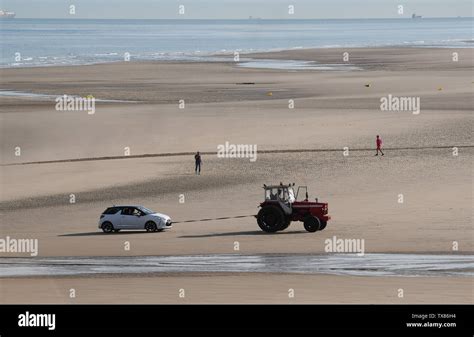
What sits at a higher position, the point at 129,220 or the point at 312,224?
the point at 129,220

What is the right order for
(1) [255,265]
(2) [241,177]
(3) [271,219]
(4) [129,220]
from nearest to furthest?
(1) [255,265], (3) [271,219], (4) [129,220], (2) [241,177]

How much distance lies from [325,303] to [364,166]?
2924 centimetres

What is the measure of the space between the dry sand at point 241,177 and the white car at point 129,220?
1.56 ft

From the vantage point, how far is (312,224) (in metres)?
42.8

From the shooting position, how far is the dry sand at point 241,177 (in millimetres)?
33469

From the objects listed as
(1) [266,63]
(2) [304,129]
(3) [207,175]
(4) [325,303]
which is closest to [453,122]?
(2) [304,129]

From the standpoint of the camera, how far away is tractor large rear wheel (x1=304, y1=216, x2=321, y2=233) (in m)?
42.7

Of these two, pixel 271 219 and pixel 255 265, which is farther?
pixel 271 219

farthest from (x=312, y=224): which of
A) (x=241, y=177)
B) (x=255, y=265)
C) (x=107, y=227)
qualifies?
(x=241, y=177)

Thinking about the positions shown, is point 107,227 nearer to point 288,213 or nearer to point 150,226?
point 150,226

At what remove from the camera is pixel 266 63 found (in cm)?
15050

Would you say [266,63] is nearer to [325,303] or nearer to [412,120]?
[412,120]

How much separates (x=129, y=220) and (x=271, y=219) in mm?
5510

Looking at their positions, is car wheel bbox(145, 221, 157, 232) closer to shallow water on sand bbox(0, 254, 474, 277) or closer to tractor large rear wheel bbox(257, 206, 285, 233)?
tractor large rear wheel bbox(257, 206, 285, 233)
